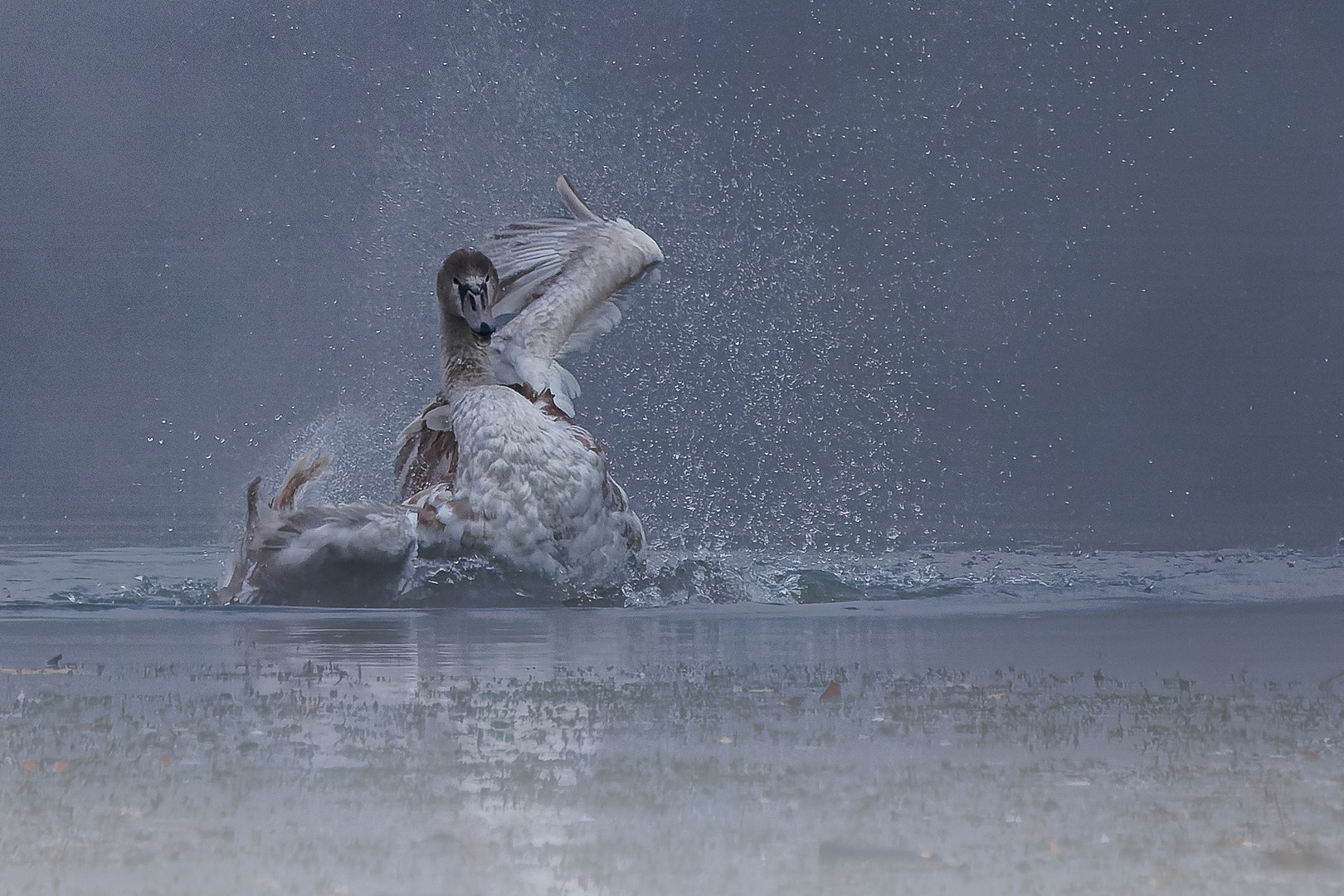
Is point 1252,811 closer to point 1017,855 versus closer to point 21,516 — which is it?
point 1017,855

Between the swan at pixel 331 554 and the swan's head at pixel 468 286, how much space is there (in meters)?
1.15

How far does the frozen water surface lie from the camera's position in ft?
6.70

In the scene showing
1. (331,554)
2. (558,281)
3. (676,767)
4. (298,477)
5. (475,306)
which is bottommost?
(676,767)

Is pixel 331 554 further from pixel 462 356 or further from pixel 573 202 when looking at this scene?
pixel 573 202

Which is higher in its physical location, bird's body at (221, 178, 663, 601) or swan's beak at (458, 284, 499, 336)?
swan's beak at (458, 284, 499, 336)

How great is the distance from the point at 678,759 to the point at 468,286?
4.43m

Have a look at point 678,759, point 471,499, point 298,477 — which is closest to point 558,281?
point 298,477

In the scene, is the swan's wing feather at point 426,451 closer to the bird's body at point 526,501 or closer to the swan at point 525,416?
the swan at point 525,416

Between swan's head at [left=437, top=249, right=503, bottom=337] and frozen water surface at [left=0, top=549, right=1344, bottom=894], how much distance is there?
2.18 metres

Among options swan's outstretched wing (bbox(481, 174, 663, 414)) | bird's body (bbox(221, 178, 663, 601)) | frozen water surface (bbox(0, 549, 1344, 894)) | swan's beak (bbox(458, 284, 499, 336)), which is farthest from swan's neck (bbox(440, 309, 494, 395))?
frozen water surface (bbox(0, 549, 1344, 894))

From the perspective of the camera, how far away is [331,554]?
5762 mm

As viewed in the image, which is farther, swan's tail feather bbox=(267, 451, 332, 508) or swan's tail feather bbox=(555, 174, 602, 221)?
swan's tail feather bbox=(555, 174, 602, 221)

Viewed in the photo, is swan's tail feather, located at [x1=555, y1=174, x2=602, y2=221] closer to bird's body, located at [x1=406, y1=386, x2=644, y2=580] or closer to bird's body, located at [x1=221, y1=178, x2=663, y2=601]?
bird's body, located at [x1=221, y1=178, x2=663, y2=601]

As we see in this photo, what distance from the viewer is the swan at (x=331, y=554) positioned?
5.78 metres
